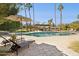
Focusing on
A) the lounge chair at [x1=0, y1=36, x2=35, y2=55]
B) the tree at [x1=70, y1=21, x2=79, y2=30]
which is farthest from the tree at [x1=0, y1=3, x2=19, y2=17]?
the tree at [x1=70, y1=21, x2=79, y2=30]

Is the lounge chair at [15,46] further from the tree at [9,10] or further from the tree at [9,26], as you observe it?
the tree at [9,10]

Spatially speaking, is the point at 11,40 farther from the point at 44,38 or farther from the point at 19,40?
the point at 44,38

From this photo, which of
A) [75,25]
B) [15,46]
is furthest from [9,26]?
[75,25]

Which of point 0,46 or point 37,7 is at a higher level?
point 37,7

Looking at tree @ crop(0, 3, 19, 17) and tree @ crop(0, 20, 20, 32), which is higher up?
tree @ crop(0, 3, 19, 17)

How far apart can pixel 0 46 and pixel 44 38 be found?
0.97 metres

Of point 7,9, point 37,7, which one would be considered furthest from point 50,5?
point 7,9

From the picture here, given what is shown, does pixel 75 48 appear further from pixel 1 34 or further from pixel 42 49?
pixel 1 34

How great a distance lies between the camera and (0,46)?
8.96m

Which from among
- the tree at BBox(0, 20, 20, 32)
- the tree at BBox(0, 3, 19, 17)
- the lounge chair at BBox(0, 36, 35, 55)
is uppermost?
the tree at BBox(0, 3, 19, 17)

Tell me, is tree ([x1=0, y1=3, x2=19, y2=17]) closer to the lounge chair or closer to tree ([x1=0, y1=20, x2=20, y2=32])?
tree ([x1=0, y1=20, x2=20, y2=32])

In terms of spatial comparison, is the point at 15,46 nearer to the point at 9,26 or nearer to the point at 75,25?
the point at 9,26

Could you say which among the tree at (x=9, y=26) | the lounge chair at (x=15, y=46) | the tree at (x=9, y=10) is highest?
the tree at (x=9, y=10)

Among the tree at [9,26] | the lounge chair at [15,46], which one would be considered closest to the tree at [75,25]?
the lounge chair at [15,46]
